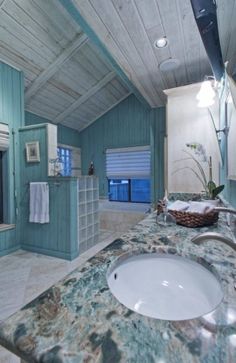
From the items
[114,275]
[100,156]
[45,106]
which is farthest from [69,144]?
[114,275]

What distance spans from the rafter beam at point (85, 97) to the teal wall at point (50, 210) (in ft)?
5.68

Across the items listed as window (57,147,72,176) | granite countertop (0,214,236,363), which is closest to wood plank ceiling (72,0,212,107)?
granite countertop (0,214,236,363)

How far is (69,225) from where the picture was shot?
8.00 feet

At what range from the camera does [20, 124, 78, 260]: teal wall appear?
2449mm

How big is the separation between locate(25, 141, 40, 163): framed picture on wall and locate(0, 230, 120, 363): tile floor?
1.35m

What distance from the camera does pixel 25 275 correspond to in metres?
2.09

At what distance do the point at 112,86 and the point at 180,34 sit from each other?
2893 mm

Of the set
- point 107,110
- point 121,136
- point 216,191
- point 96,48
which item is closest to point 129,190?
point 121,136

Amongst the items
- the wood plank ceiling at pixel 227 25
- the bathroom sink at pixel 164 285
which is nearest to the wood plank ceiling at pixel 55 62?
the wood plank ceiling at pixel 227 25

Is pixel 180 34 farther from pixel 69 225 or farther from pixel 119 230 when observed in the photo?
pixel 119 230

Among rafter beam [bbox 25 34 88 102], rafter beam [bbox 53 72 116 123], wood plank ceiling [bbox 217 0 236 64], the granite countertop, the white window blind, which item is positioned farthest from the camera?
the white window blind

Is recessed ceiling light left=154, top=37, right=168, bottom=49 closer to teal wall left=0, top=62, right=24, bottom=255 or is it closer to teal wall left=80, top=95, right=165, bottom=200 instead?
teal wall left=0, top=62, right=24, bottom=255

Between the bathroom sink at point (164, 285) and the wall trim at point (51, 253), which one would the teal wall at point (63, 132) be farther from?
the bathroom sink at point (164, 285)

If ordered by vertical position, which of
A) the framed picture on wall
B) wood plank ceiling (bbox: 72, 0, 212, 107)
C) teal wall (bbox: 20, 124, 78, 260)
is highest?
wood plank ceiling (bbox: 72, 0, 212, 107)
